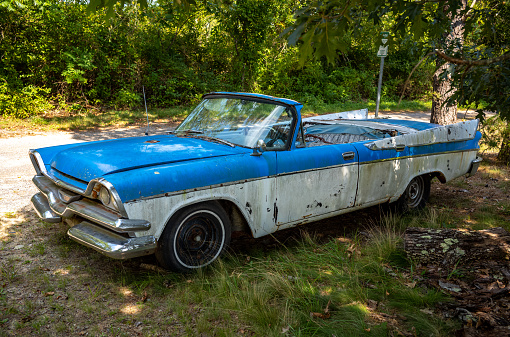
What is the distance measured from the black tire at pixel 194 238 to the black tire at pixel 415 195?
2.78 m

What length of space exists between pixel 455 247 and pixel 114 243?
2.92m

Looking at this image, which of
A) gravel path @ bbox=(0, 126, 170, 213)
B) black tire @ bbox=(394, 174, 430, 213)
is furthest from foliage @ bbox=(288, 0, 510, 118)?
gravel path @ bbox=(0, 126, 170, 213)

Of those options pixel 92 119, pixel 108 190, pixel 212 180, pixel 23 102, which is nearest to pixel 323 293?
pixel 212 180

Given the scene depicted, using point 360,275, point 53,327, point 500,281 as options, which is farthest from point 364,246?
point 53,327

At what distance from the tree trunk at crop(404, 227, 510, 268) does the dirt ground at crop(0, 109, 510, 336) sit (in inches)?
24.7

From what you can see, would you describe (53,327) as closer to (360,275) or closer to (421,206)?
(360,275)

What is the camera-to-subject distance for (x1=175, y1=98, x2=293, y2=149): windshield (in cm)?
423

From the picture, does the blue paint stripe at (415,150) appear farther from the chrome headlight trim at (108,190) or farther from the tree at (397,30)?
the chrome headlight trim at (108,190)

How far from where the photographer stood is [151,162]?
351 centimetres

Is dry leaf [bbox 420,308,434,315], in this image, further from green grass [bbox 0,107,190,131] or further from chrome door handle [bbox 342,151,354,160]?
green grass [bbox 0,107,190,131]

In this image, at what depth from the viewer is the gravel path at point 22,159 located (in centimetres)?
562

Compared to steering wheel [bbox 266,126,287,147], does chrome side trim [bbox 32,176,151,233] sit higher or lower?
lower

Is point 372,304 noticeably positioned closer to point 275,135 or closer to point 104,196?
point 275,135

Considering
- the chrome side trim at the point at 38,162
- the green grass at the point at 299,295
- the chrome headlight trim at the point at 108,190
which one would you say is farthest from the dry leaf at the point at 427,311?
the chrome side trim at the point at 38,162
